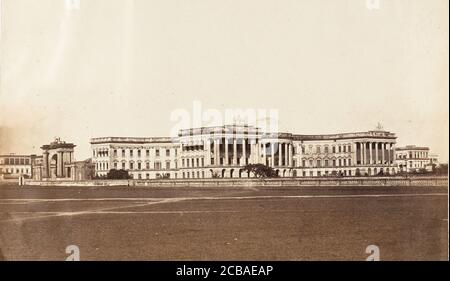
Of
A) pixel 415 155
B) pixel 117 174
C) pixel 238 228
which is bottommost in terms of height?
pixel 238 228

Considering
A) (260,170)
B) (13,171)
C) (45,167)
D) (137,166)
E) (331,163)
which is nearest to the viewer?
(13,171)

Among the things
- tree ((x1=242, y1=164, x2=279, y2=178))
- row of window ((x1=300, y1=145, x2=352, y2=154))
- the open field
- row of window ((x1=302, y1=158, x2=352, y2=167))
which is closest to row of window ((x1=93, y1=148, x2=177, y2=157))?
the open field

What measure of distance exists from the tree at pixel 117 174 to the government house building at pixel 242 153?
0.06 m

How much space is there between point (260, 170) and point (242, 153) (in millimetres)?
355

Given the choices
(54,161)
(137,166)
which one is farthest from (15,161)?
(137,166)

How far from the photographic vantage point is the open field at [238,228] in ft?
17.7

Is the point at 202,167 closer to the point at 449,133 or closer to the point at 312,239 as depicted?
the point at 312,239

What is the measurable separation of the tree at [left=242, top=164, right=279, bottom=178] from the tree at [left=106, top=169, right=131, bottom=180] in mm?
1570

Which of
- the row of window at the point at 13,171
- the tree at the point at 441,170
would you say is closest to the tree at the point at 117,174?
the row of window at the point at 13,171

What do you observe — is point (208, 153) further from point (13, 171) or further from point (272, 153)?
point (13, 171)

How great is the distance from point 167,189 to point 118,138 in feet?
5.67

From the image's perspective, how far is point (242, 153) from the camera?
637cm

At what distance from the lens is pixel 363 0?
5.45m
